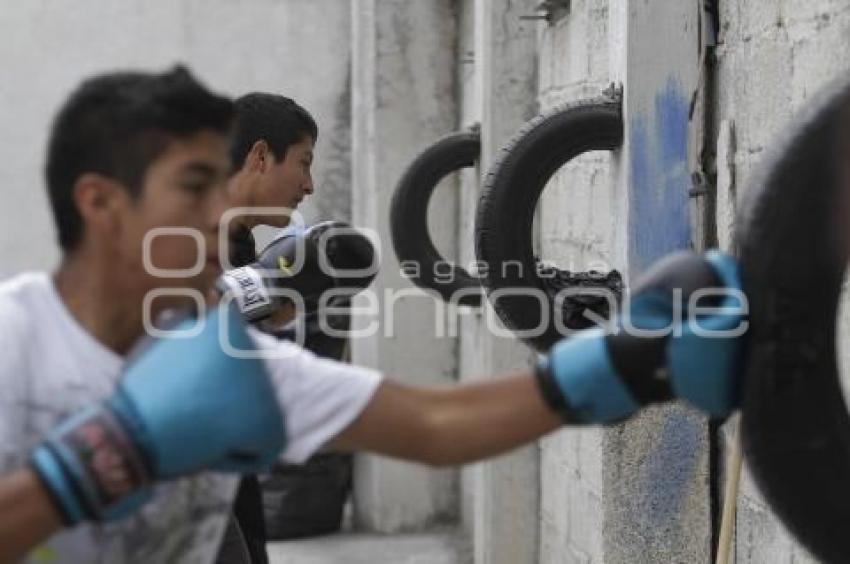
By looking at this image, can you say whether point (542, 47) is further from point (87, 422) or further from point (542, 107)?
point (87, 422)

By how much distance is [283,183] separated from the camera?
4.00 meters

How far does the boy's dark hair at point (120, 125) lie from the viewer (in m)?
2.10

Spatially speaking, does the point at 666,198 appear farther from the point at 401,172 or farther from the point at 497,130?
the point at 401,172

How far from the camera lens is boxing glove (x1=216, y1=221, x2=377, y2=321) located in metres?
3.53

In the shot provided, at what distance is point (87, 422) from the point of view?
193 cm

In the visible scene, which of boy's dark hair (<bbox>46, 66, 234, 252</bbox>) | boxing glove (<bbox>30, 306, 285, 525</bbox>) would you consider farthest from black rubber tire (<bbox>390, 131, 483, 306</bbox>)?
boxing glove (<bbox>30, 306, 285, 525</bbox>)

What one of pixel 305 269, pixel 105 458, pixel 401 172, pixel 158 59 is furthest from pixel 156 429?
pixel 158 59

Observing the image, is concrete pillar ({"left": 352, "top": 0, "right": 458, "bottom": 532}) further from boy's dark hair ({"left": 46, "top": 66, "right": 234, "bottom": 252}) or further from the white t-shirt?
boy's dark hair ({"left": 46, "top": 66, "right": 234, "bottom": 252})

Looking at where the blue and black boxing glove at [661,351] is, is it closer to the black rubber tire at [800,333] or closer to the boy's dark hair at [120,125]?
the black rubber tire at [800,333]

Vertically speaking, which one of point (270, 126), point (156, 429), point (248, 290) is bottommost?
point (156, 429)

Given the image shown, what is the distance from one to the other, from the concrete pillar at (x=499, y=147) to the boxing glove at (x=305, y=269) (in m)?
2.31

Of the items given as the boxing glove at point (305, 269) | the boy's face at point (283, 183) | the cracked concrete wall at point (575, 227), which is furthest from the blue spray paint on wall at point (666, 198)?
the boy's face at point (283, 183)

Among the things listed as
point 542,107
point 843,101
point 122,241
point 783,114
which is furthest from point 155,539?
point 542,107

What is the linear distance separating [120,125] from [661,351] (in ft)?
2.71
